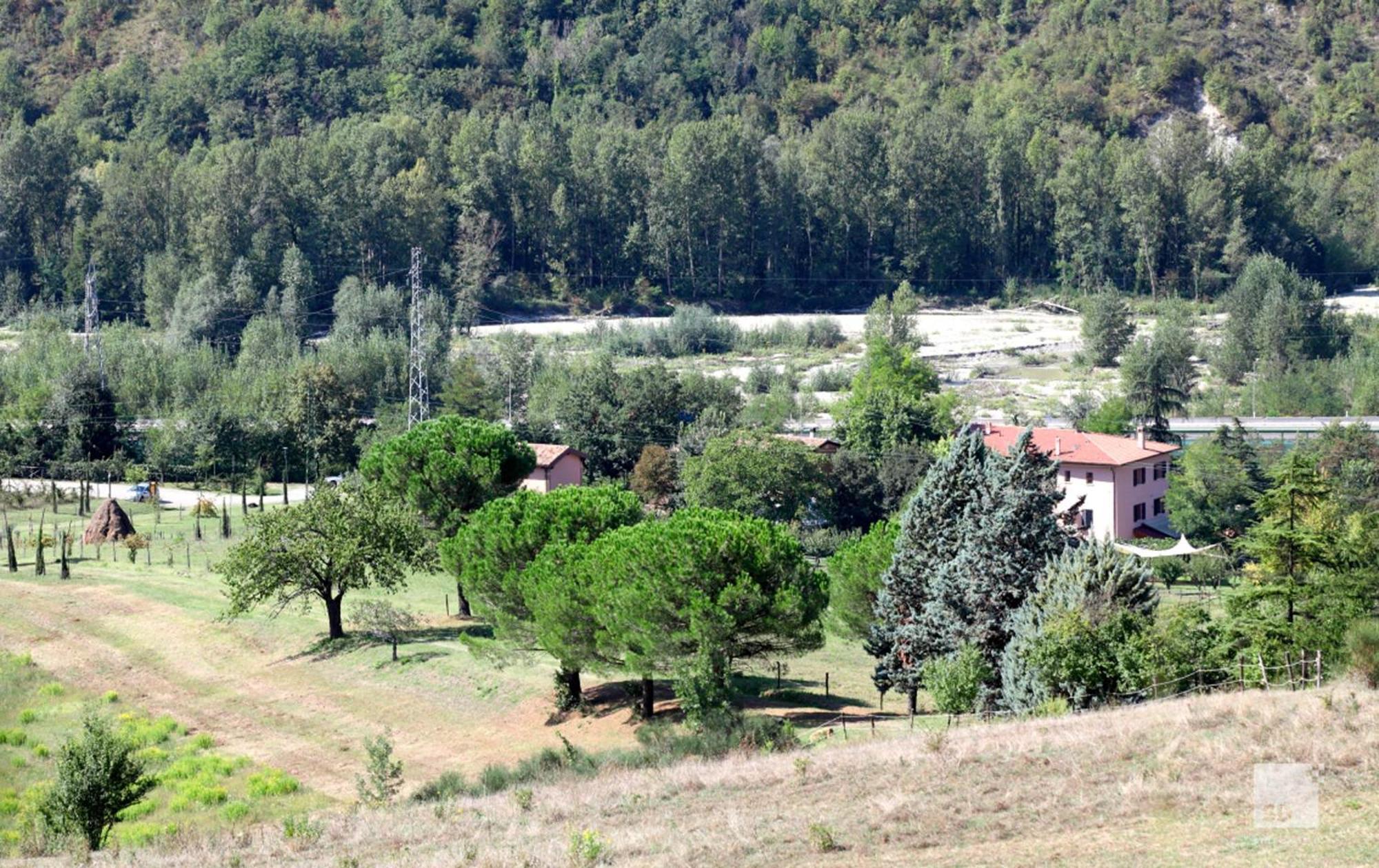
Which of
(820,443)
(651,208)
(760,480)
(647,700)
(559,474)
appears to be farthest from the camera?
(651,208)

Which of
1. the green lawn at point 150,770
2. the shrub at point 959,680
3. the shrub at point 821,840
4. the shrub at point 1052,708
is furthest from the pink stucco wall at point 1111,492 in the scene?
the shrub at point 821,840

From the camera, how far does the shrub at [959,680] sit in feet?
112

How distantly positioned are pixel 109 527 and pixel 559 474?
19.0 metres

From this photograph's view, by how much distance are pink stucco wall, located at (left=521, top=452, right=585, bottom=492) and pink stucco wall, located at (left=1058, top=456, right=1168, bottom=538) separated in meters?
21.2

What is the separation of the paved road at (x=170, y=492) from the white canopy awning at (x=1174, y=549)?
36.6m

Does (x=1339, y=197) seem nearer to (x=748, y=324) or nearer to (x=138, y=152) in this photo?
(x=748, y=324)

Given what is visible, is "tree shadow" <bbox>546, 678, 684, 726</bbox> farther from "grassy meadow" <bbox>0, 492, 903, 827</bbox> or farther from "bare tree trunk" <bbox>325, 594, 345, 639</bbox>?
"bare tree trunk" <bbox>325, 594, 345, 639</bbox>

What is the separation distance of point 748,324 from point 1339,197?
63800 millimetres

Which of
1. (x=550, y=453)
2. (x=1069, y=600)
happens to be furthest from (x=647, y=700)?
(x=550, y=453)

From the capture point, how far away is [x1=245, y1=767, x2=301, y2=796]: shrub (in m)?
35.8

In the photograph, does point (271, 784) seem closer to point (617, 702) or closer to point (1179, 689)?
point (617, 702)

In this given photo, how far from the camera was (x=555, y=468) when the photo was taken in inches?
2884

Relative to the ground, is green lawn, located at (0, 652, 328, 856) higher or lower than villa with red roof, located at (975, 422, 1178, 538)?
lower

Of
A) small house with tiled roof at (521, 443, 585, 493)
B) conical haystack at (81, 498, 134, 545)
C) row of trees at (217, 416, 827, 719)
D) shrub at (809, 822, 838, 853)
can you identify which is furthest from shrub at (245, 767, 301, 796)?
small house with tiled roof at (521, 443, 585, 493)
